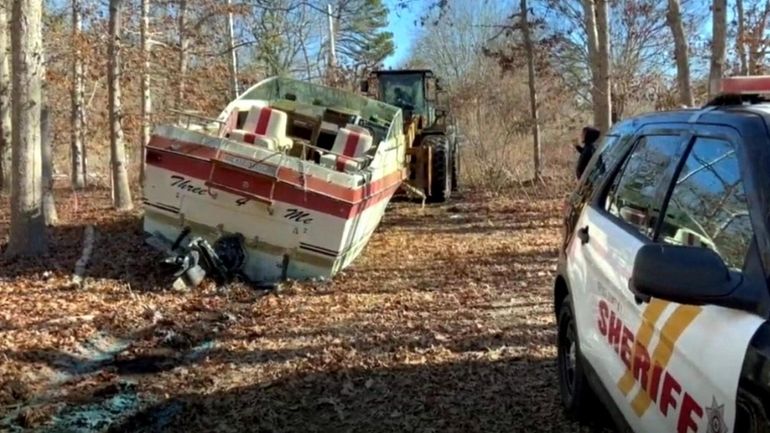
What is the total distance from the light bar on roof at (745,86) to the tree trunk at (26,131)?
8.72m

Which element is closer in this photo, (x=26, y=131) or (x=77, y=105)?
(x=26, y=131)

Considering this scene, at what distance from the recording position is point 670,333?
2.54 meters

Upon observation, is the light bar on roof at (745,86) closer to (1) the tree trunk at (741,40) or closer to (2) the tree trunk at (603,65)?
(2) the tree trunk at (603,65)

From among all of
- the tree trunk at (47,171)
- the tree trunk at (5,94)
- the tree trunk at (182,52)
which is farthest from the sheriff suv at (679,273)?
the tree trunk at (182,52)

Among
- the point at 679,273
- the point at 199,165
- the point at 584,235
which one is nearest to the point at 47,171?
the point at 199,165

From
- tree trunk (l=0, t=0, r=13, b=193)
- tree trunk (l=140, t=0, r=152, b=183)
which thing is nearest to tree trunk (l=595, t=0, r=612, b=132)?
tree trunk (l=140, t=0, r=152, b=183)

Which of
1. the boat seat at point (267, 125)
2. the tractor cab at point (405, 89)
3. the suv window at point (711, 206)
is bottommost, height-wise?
the suv window at point (711, 206)

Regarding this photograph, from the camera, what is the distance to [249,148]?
8.57 meters

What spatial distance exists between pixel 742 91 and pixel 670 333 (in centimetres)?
117

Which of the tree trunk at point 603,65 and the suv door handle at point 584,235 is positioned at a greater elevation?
the tree trunk at point 603,65

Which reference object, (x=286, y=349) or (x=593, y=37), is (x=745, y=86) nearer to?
(x=286, y=349)

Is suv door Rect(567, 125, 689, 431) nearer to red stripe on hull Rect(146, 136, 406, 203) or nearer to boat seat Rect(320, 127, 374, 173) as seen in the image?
red stripe on hull Rect(146, 136, 406, 203)

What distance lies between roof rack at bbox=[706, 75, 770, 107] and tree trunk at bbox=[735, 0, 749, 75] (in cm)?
1303

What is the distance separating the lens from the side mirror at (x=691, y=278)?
2086 millimetres
